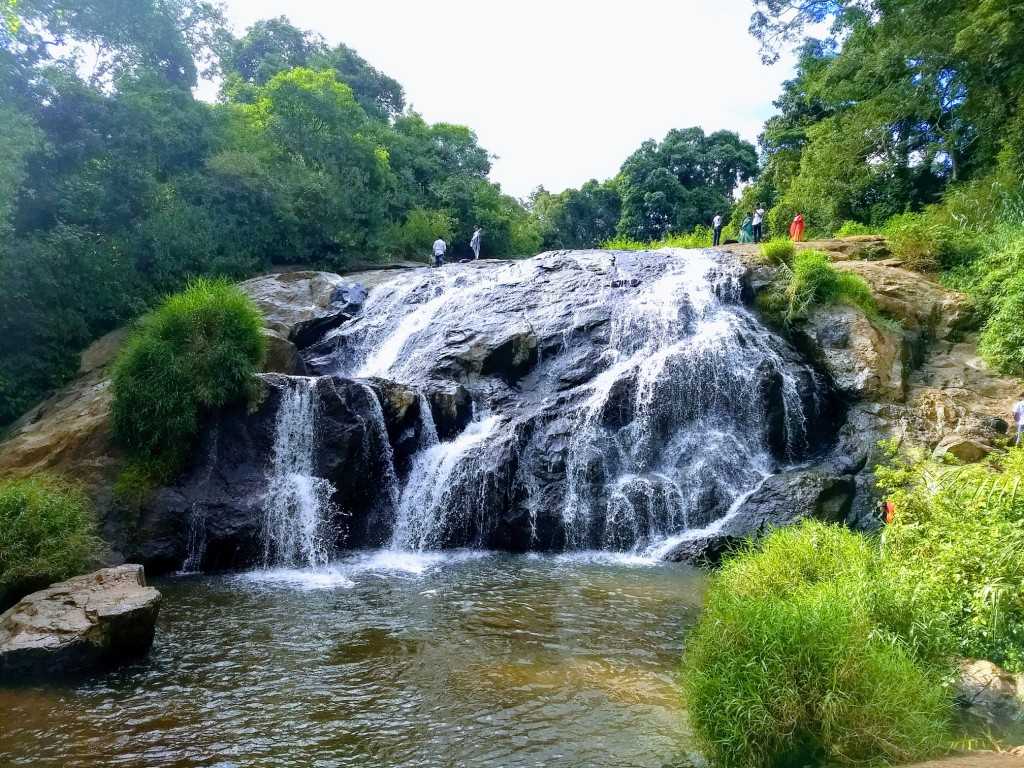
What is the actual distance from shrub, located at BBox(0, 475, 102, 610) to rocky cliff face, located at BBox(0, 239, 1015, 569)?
7.35 feet

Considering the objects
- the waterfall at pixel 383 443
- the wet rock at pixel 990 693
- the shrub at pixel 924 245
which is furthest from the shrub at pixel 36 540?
the shrub at pixel 924 245

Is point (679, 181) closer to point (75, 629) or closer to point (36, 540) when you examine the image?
point (36, 540)

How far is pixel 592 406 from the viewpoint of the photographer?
Result: 1338 centimetres

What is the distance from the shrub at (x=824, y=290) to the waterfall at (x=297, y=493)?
10.6 metres

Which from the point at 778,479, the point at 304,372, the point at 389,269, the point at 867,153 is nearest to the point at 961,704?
the point at 778,479

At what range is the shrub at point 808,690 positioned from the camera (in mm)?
4211

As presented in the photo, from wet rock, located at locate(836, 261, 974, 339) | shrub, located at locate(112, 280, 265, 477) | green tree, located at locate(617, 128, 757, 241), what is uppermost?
green tree, located at locate(617, 128, 757, 241)

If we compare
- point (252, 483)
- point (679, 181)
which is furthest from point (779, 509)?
point (679, 181)

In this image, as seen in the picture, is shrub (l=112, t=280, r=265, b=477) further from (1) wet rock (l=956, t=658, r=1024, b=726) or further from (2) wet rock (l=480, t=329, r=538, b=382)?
(1) wet rock (l=956, t=658, r=1024, b=726)

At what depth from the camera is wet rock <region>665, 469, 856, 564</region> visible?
11.2 meters

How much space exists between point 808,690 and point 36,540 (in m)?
8.34

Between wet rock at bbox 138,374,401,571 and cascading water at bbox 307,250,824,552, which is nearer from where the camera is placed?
wet rock at bbox 138,374,401,571

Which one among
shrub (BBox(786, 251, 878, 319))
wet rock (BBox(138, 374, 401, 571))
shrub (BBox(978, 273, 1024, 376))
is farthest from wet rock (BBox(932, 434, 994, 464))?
wet rock (BBox(138, 374, 401, 571))

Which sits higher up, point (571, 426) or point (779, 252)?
point (779, 252)
